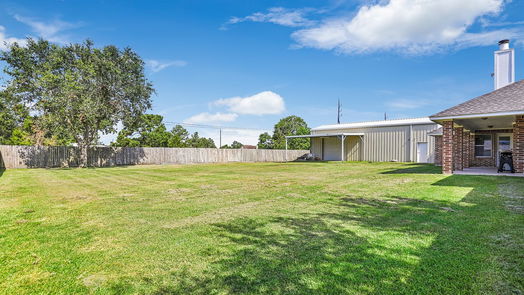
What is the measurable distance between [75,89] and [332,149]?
2502 cm

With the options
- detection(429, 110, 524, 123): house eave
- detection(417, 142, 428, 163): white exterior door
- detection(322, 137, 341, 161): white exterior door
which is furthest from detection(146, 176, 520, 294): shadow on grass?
detection(322, 137, 341, 161): white exterior door

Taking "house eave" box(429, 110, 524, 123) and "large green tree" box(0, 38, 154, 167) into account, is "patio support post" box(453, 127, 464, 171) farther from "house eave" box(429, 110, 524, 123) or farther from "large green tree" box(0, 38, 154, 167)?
"large green tree" box(0, 38, 154, 167)

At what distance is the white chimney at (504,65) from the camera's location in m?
13.9

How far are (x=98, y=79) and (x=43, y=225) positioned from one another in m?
19.4

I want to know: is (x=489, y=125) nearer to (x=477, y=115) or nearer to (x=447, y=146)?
(x=447, y=146)

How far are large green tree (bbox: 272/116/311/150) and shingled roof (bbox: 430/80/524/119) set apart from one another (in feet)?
114

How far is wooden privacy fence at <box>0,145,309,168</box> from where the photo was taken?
2058cm

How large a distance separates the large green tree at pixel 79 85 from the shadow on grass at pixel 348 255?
19339 mm

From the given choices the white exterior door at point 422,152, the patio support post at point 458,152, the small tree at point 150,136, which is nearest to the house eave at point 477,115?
the patio support post at point 458,152

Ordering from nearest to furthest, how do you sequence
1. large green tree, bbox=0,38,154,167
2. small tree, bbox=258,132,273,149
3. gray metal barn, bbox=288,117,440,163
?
large green tree, bbox=0,38,154,167 → gray metal barn, bbox=288,117,440,163 → small tree, bbox=258,132,273,149

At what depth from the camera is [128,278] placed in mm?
2725

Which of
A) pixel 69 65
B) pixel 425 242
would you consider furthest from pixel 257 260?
pixel 69 65

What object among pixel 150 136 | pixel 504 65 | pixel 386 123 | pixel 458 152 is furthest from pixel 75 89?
pixel 386 123

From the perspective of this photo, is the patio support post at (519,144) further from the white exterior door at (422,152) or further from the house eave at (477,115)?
the white exterior door at (422,152)
